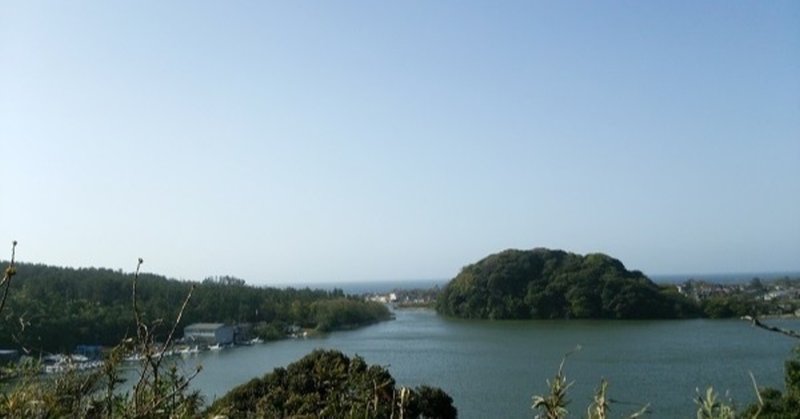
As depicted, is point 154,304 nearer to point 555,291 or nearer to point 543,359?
point 543,359

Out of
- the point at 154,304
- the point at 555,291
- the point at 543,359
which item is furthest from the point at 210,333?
the point at 555,291

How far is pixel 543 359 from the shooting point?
76.2 feet

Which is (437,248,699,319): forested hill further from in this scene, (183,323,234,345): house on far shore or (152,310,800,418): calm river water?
(183,323,234,345): house on far shore

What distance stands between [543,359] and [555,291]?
19418 mm

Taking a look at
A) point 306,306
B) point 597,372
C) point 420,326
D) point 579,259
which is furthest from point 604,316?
point 597,372

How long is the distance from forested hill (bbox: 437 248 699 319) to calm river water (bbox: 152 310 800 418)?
208 centimetres

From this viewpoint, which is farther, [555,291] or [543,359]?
[555,291]

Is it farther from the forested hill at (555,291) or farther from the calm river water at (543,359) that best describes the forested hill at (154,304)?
the forested hill at (555,291)

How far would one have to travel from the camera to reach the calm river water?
1625 centimetres

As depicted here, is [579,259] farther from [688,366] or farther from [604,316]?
[688,366]

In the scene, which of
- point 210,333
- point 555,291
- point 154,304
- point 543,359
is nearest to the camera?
point 543,359

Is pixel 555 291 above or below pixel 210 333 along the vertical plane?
above

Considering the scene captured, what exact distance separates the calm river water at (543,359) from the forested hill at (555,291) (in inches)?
82.0

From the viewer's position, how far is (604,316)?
39.8 m
